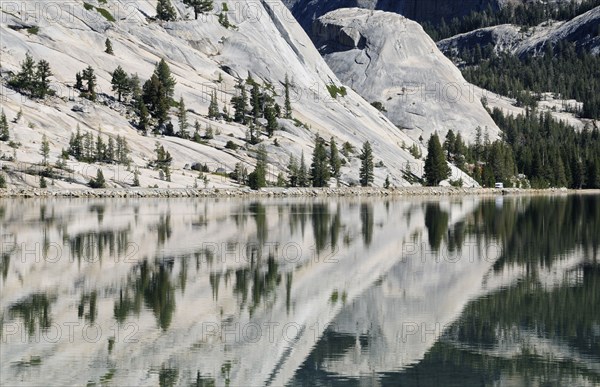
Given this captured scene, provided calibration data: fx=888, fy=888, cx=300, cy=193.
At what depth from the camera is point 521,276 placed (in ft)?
158

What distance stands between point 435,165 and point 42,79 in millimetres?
85019

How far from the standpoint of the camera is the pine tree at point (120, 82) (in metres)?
178

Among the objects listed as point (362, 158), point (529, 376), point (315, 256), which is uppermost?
point (362, 158)

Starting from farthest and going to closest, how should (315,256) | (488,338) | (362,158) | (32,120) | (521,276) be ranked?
(362,158)
(32,120)
(315,256)
(521,276)
(488,338)

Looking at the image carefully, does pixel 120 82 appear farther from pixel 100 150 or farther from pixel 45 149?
pixel 45 149

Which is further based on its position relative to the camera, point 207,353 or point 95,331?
point 95,331

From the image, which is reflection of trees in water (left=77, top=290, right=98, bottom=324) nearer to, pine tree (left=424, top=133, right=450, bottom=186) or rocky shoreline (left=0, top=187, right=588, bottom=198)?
rocky shoreline (left=0, top=187, right=588, bottom=198)

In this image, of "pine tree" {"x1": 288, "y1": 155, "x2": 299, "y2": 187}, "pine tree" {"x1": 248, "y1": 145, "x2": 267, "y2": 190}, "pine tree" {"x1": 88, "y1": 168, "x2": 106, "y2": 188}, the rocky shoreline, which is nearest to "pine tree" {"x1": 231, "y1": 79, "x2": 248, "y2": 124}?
"pine tree" {"x1": 288, "y1": 155, "x2": 299, "y2": 187}

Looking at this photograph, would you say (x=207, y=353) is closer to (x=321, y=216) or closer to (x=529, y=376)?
(x=529, y=376)

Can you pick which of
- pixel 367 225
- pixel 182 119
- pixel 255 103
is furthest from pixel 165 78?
pixel 367 225

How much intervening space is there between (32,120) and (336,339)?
138 meters

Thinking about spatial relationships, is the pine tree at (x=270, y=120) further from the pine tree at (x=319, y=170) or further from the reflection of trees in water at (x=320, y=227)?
the reflection of trees in water at (x=320, y=227)

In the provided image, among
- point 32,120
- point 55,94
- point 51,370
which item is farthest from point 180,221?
point 55,94

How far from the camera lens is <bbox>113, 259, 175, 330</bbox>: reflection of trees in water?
3688cm
